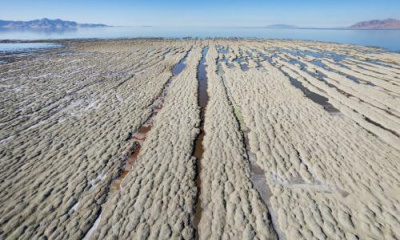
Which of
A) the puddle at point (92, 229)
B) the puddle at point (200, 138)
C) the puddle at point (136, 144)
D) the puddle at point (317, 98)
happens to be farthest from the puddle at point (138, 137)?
the puddle at point (317, 98)

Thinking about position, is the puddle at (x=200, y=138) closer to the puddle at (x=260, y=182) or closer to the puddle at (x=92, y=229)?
the puddle at (x=260, y=182)

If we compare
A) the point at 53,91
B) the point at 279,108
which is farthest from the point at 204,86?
the point at 53,91

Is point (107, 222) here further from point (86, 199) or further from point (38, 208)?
point (38, 208)

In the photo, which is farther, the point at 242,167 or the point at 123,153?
the point at 123,153

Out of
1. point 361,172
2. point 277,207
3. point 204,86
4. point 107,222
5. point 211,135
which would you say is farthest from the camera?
point 204,86

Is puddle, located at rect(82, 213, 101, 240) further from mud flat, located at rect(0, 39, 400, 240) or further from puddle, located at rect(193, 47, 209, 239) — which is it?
puddle, located at rect(193, 47, 209, 239)

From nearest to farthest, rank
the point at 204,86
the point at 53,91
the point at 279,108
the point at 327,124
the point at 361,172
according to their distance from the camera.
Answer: the point at 361,172 < the point at 327,124 < the point at 279,108 < the point at 53,91 < the point at 204,86

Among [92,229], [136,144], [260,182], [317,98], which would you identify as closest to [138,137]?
[136,144]

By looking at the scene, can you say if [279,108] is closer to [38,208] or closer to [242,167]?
[242,167]
